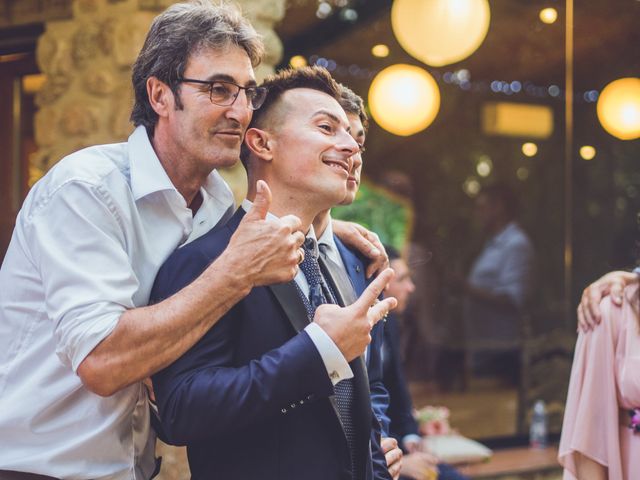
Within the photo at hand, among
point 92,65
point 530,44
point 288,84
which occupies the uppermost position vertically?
point 530,44

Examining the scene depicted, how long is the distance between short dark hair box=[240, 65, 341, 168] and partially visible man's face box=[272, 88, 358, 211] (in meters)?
0.04

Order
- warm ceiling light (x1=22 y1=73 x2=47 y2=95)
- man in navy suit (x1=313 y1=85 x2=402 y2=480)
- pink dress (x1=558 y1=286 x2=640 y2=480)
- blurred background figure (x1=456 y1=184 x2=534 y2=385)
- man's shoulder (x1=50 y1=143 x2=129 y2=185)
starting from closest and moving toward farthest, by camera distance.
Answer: man's shoulder (x1=50 y1=143 x2=129 y2=185) → man in navy suit (x1=313 y1=85 x2=402 y2=480) → pink dress (x1=558 y1=286 x2=640 y2=480) → warm ceiling light (x1=22 y1=73 x2=47 y2=95) → blurred background figure (x1=456 y1=184 x2=534 y2=385)

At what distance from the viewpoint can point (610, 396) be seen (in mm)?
3180

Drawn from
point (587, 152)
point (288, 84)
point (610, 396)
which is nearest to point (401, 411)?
point (610, 396)

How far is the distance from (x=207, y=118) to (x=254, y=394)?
0.79 m

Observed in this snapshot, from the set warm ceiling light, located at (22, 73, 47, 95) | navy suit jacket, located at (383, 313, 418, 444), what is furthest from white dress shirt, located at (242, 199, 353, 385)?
warm ceiling light, located at (22, 73, 47, 95)

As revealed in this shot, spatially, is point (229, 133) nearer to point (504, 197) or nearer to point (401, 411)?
point (401, 411)

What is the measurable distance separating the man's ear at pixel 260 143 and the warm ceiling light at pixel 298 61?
124 inches

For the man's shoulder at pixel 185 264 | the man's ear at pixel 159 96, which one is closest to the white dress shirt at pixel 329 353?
the man's shoulder at pixel 185 264

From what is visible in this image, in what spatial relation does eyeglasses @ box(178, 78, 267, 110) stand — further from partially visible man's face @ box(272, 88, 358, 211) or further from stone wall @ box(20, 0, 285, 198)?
stone wall @ box(20, 0, 285, 198)

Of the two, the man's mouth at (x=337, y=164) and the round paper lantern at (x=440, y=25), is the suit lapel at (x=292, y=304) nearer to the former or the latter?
the man's mouth at (x=337, y=164)

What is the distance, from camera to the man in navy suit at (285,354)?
2018 mm

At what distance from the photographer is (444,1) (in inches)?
215

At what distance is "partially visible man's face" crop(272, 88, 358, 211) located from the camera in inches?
94.1
